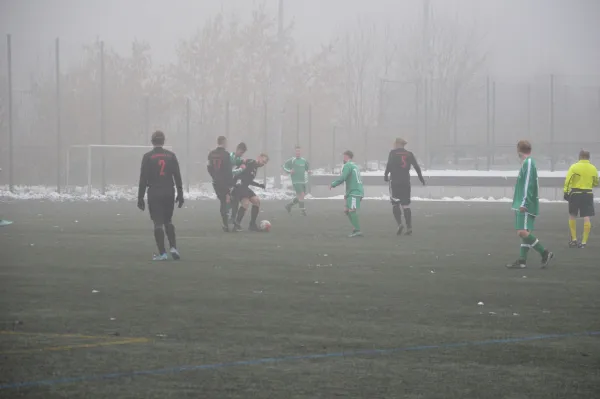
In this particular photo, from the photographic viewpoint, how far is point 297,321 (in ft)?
32.8

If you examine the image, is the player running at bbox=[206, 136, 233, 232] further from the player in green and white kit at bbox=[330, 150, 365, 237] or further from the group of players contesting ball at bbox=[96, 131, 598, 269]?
the player in green and white kit at bbox=[330, 150, 365, 237]

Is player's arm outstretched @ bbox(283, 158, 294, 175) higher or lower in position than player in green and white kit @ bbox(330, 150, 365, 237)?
higher

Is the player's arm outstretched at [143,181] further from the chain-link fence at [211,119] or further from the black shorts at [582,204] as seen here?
the chain-link fence at [211,119]

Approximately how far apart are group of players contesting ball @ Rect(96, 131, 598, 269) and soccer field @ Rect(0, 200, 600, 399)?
1.90 feet

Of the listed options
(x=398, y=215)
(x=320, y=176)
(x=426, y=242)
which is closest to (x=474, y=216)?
(x=398, y=215)

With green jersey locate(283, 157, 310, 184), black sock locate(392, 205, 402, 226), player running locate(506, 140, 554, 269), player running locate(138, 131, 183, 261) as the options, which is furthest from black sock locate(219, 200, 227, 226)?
player running locate(506, 140, 554, 269)

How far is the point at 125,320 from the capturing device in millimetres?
10008

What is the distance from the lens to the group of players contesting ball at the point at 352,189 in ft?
49.7

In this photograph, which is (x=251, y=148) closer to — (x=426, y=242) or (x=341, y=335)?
(x=426, y=242)

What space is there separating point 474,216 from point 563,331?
2240 centimetres

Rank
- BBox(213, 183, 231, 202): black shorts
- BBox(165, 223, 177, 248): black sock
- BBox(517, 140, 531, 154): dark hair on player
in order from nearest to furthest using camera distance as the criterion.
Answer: BBox(517, 140, 531, 154): dark hair on player
BBox(165, 223, 177, 248): black sock
BBox(213, 183, 231, 202): black shorts

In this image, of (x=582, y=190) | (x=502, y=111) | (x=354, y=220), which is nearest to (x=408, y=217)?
(x=354, y=220)

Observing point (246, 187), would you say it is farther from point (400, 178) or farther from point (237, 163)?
point (400, 178)

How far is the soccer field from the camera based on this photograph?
7.19 metres
